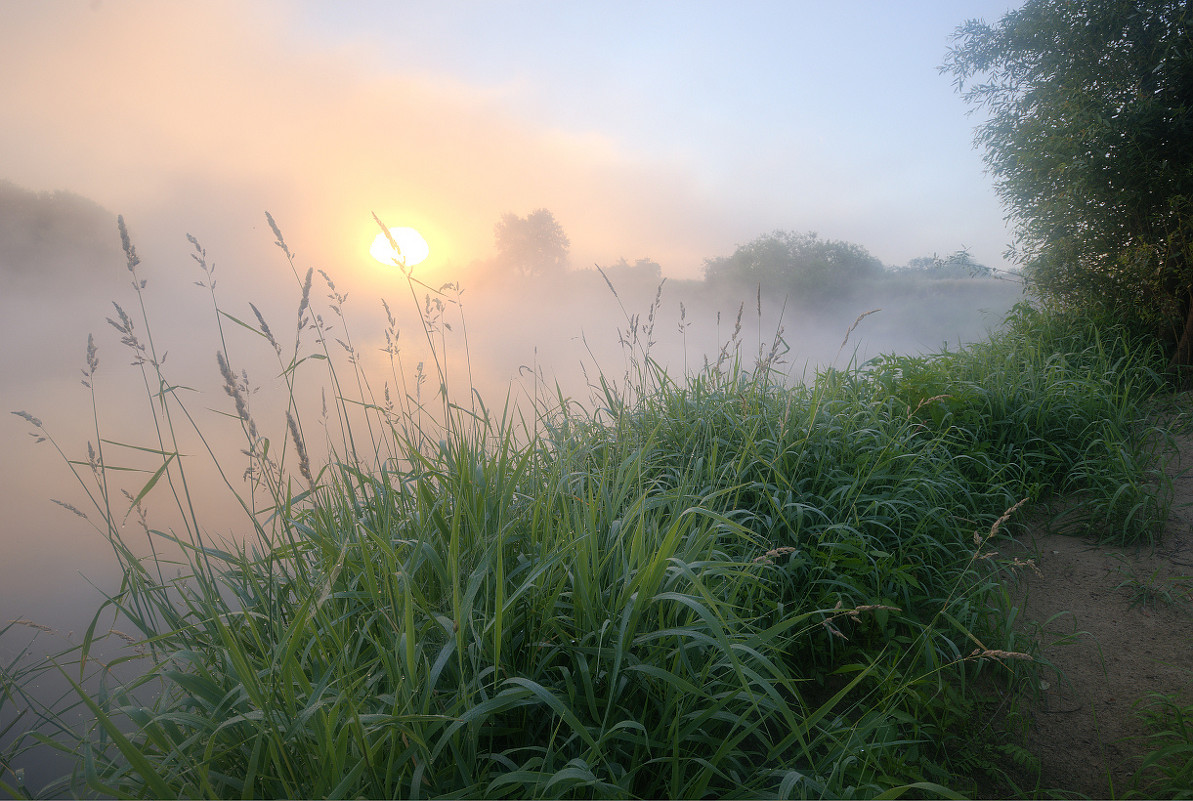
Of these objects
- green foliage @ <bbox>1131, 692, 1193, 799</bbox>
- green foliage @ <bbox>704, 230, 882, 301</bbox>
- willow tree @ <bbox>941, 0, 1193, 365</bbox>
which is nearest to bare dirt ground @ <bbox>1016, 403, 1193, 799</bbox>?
green foliage @ <bbox>1131, 692, 1193, 799</bbox>

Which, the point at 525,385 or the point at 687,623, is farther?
the point at 525,385

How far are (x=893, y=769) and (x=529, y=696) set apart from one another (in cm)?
105

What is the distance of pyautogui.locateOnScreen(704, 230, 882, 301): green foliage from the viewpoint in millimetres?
16859

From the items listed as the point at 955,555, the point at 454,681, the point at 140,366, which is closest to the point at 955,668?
the point at 955,555

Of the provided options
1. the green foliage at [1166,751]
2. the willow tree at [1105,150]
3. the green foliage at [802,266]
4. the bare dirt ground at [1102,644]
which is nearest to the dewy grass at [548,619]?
the bare dirt ground at [1102,644]

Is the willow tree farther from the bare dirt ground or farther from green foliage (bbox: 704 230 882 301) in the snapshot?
green foliage (bbox: 704 230 882 301)

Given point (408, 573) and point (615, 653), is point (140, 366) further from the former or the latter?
point (615, 653)

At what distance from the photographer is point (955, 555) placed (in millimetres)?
2373

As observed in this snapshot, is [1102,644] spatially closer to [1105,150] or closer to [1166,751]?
[1166,751]

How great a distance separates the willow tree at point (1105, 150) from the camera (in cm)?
413

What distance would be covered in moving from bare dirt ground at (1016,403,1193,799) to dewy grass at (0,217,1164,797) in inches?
5.9

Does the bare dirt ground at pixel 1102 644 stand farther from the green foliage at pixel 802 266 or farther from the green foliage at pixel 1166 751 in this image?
the green foliage at pixel 802 266

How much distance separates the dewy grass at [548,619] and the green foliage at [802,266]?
49.6 feet

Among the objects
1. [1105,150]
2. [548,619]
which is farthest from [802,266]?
[548,619]
